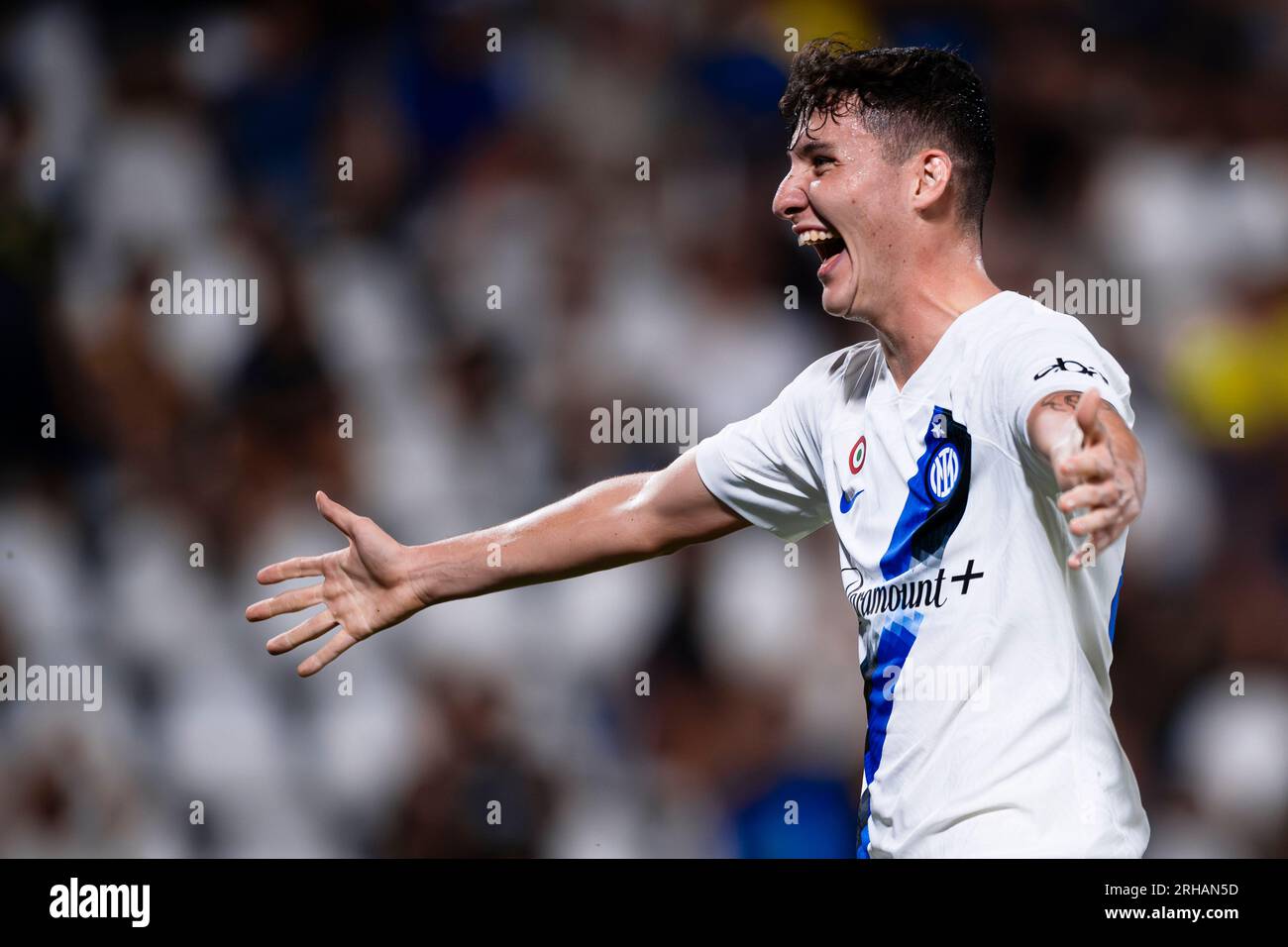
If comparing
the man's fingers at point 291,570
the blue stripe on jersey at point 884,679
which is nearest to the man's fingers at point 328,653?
the man's fingers at point 291,570

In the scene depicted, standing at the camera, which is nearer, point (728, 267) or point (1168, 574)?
point (1168, 574)

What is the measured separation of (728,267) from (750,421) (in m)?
1.37

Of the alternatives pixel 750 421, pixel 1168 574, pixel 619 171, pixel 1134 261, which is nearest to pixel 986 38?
pixel 1134 261

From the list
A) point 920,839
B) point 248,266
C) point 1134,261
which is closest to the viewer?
point 920,839

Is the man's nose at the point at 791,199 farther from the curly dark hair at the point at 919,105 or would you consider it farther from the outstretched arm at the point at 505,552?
the outstretched arm at the point at 505,552

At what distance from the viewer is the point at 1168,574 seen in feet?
10.1

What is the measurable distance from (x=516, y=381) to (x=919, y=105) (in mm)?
1627

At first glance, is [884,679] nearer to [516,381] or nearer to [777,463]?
[777,463]

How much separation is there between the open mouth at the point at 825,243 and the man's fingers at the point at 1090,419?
2.34 feet

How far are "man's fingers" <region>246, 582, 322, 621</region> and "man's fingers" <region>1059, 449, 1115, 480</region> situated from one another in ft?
4.52

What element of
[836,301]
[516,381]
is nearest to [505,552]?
[836,301]

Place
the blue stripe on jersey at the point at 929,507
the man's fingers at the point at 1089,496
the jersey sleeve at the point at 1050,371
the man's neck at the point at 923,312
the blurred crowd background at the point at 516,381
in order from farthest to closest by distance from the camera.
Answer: the blurred crowd background at the point at 516,381 → the man's neck at the point at 923,312 → the blue stripe on jersey at the point at 929,507 → the jersey sleeve at the point at 1050,371 → the man's fingers at the point at 1089,496

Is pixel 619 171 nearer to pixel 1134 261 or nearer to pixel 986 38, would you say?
pixel 986 38

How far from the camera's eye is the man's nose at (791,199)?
205 centimetres
